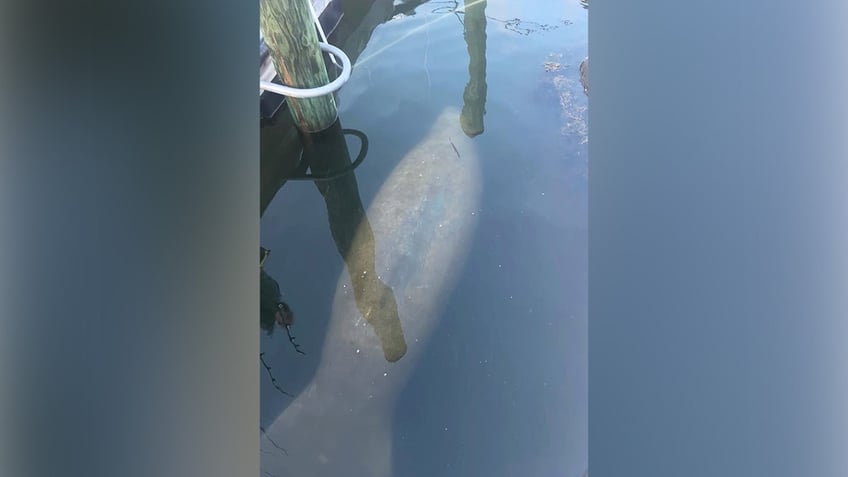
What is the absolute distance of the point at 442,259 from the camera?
98cm

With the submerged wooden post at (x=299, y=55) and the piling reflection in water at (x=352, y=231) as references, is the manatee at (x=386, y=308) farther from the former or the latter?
the submerged wooden post at (x=299, y=55)

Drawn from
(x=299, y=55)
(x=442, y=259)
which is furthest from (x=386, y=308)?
(x=299, y=55)

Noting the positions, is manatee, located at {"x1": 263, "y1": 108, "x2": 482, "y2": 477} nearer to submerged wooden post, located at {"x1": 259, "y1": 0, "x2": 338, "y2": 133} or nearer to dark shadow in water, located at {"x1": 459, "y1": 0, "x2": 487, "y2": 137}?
dark shadow in water, located at {"x1": 459, "y1": 0, "x2": 487, "y2": 137}

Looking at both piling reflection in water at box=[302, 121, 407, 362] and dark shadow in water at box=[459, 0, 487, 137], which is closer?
piling reflection in water at box=[302, 121, 407, 362]

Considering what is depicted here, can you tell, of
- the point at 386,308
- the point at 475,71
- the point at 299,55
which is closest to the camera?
the point at 386,308

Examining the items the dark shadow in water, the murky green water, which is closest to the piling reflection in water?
the murky green water

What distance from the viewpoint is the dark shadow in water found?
1117 millimetres

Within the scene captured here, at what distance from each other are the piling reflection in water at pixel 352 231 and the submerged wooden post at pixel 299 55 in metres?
0.04

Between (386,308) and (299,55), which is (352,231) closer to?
(386,308)

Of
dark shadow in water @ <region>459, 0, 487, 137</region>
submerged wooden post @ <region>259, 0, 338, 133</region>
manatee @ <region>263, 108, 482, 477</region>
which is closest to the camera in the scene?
manatee @ <region>263, 108, 482, 477</region>

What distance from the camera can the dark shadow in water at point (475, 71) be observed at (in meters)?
1.12

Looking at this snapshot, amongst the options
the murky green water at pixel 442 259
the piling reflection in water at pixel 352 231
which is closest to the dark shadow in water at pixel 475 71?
the murky green water at pixel 442 259

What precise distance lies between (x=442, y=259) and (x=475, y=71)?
43 centimetres

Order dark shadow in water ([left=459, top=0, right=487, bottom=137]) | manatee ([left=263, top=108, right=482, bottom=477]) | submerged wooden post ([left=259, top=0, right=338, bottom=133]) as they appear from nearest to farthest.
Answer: manatee ([left=263, top=108, right=482, bottom=477])
submerged wooden post ([left=259, top=0, right=338, bottom=133])
dark shadow in water ([left=459, top=0, right=487, bottom=137])
